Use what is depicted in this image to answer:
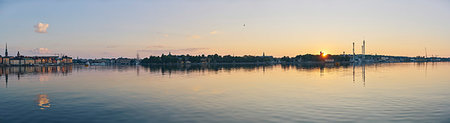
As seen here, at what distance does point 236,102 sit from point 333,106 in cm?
851

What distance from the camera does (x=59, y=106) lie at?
25453 mm

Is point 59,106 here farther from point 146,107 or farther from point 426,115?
point 426,115

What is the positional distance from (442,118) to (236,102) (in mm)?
15584

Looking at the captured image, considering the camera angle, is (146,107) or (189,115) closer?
(189,115)

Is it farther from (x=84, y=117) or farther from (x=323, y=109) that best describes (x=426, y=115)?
(x=84, y=117)

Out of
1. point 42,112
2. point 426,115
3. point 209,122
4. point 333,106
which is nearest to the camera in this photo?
point 209,122

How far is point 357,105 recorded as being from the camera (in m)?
24.9

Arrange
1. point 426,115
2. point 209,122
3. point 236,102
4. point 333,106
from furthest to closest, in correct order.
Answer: point 236,102 → point 333,106 → point 426,115 → point 209,122

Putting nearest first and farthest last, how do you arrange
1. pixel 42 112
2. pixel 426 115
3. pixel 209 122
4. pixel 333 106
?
pixel 209 122 < pixel 426 115 < pixel 42 112 < pixel 333 106

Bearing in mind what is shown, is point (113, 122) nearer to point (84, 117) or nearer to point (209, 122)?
point (84, 117)

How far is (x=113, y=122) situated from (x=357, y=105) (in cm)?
1960

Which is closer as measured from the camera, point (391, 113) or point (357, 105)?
point (391, 113)

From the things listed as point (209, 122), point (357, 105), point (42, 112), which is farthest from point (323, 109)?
point (42, 112)

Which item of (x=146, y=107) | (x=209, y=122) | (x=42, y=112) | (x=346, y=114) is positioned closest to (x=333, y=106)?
(x=346, y=114)
